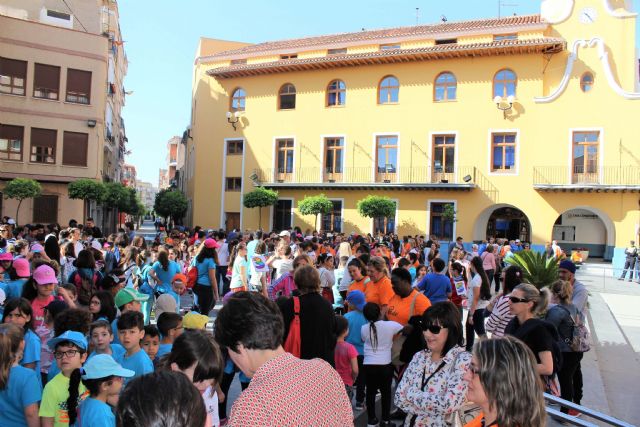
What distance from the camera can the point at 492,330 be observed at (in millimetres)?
5938

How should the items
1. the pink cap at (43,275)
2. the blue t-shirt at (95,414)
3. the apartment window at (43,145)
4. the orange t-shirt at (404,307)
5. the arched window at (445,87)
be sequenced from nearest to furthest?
the blue t-shirt at (95,414) → the pink cap at (43,275) → the orange t-shirt at (404,307) → the apartment window at (43,145) → the arched window at (445,87)

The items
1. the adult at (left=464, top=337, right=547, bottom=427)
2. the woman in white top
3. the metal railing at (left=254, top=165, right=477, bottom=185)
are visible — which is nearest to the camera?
the adult at (left=464, top=337, right=547, bottom=427)

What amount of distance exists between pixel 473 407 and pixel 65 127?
28.8 m

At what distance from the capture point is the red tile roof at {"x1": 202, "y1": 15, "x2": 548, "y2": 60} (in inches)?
1127

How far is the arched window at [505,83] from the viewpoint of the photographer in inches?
1105

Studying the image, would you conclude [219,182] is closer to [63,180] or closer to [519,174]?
[63,180]

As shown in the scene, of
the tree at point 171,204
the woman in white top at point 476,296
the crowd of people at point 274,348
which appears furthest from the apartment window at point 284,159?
the woman in white top at point 476,296

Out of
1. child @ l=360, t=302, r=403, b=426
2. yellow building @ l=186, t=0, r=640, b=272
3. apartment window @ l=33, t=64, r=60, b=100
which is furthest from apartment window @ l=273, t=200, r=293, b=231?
child @ l=360, t=302, r=403, b=426

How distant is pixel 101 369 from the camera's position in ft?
10.6

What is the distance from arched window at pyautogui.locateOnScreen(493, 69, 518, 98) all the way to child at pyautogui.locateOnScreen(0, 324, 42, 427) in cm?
2808

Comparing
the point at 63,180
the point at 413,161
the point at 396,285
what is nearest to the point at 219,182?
the point at 63,180

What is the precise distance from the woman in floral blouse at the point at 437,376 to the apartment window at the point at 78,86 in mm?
28496

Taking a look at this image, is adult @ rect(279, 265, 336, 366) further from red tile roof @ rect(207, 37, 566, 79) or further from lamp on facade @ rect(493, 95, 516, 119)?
red tile roof @ rect(207, 37, 566, 79)

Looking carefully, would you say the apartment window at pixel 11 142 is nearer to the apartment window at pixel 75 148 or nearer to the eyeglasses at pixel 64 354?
the apartment window at pixel 75 148
